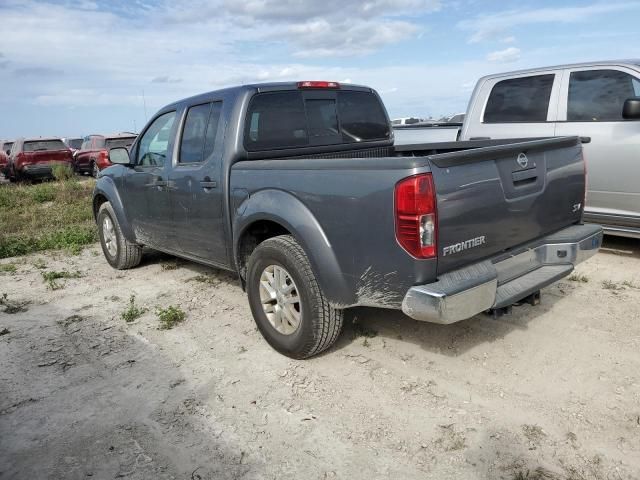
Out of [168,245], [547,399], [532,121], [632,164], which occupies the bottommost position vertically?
[547,399]

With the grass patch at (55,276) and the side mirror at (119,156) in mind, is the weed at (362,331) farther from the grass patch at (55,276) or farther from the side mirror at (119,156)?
the grass patch at (55,276)

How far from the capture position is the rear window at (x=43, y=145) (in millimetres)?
18672

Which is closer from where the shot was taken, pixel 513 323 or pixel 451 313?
pixel 451 313

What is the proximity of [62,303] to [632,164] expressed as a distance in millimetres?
5875

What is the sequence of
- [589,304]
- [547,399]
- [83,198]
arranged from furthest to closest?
1. [83,198]
2. [589,304]
3. [547,399]

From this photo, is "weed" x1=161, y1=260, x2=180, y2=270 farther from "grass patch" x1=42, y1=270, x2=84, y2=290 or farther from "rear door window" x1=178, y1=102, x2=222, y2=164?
"rear door window" x1=178, y1=102, x2=222, y2=164

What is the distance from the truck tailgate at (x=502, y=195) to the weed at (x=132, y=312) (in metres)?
2.99

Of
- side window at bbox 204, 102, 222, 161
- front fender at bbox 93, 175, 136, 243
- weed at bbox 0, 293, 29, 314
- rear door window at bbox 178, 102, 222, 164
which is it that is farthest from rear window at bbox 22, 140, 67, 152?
side window at bbox 204, 102, 222, 161

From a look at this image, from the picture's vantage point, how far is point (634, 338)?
3688mm

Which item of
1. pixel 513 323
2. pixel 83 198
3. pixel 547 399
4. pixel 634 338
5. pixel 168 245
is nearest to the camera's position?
pixel 547 399

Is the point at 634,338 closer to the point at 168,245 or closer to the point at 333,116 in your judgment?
the point at 333,116

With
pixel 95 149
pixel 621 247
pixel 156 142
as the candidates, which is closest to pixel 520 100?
pixel 621 247

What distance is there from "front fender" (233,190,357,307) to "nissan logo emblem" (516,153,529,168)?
1.29 meters

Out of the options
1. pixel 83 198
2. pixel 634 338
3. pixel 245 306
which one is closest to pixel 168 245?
pixel 245 306
